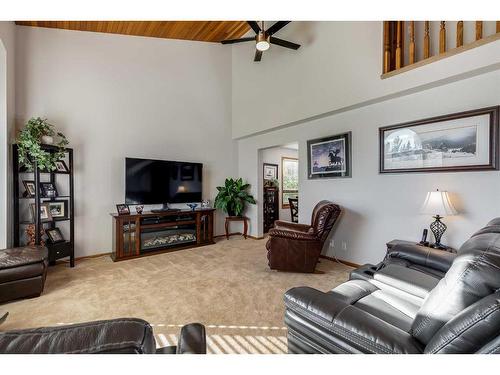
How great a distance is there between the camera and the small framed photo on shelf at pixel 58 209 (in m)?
3.35

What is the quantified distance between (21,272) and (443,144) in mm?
4582

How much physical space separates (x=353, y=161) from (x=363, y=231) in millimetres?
1005

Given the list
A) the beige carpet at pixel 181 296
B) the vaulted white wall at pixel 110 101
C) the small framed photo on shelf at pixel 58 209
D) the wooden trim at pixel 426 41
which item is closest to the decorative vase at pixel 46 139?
the vaulted white wall at pixel 110 101

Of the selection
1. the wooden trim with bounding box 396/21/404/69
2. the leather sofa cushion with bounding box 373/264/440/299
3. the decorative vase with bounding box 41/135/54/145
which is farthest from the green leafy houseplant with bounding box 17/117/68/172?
the wooden trim with bounding box 396/21/404/69

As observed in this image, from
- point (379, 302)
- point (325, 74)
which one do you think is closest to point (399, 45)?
point (325, 74)

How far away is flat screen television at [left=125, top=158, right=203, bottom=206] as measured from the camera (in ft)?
13.2

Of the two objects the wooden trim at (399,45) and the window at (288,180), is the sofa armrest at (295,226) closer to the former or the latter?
the wooden trim at (399,45)

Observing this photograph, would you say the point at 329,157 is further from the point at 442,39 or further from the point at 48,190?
the point at 48,190

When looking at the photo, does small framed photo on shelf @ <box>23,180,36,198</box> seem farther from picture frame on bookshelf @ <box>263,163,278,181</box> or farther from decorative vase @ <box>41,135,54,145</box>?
picture frame on bookshelf @ <box>263,163,278,181</box>

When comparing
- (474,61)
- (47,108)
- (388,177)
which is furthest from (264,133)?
(47,108)

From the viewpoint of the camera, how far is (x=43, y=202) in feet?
10.9

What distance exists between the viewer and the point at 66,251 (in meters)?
3.31

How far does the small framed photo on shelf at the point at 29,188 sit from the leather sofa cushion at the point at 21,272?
47.4 inches
